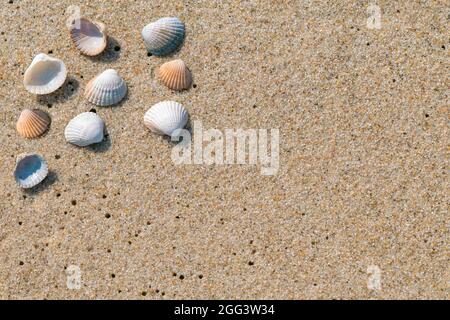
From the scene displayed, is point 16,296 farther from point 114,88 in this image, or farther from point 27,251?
point 114,88

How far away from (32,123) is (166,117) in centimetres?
89

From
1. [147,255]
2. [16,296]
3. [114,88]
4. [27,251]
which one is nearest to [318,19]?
[114,88]

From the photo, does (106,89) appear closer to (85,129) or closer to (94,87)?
(94,87)

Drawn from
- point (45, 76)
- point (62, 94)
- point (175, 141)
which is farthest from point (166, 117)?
point (45, 76)

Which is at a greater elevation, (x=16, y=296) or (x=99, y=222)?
(x=99, y=222)

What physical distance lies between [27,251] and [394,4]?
2.97 m

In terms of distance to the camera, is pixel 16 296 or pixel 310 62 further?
pixel 310 62

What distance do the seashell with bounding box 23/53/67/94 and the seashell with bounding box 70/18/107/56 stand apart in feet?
0.62

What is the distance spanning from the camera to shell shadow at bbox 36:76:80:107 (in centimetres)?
364

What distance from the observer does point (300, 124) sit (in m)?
3.58

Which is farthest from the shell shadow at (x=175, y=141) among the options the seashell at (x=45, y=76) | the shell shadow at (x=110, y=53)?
the seashell at (x=45, y=76)

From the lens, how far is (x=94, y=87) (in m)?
3.57

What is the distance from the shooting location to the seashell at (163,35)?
362 centimetres

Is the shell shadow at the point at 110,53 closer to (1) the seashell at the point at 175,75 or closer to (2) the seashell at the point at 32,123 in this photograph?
(1) the seashell at the point at 175,75
